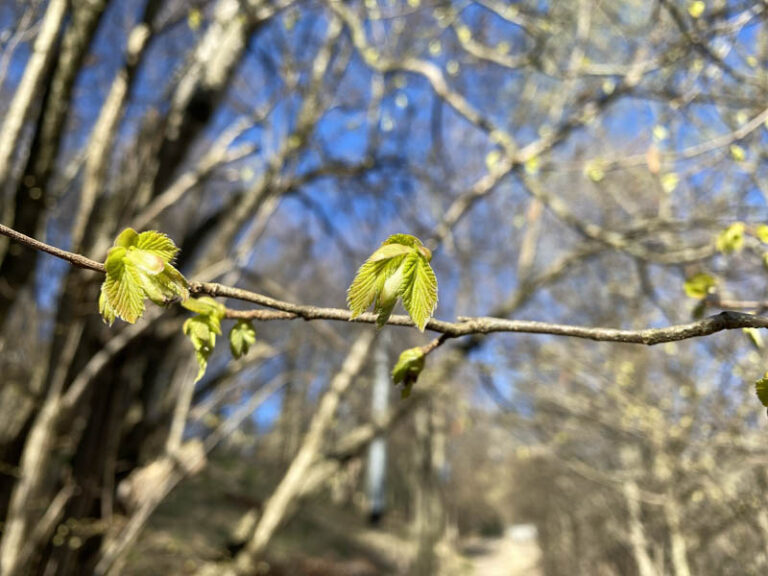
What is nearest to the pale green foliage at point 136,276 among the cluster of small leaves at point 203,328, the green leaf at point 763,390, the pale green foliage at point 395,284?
the cluster of small leaves at point 203,328

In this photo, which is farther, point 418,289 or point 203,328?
point 203,328

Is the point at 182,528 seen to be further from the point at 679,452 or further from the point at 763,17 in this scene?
the point at 763,17

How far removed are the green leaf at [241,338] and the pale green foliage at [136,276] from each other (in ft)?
0.67

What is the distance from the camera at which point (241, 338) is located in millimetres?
919

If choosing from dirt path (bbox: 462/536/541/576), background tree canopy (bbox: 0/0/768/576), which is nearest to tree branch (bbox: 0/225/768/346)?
background tree canopy (bbox: 0/0/768/576)

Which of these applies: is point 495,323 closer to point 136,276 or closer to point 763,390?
point 763,390

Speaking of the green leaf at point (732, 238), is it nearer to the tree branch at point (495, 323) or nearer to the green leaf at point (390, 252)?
the tree branch at point (495, 323)

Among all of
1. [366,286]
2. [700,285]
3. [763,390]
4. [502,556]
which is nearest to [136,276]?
[366,286]

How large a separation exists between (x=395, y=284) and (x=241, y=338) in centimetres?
35

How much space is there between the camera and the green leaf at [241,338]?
2.99 ft

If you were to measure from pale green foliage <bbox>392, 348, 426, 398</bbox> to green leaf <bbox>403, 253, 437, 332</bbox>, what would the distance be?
18cm

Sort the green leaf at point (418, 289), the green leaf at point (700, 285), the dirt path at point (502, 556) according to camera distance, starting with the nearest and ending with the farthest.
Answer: the green leaf at point (418, 289) → the green leaf at point (700, 285) → the dirt path at point (502, 556)

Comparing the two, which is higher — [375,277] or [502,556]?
[502,556]

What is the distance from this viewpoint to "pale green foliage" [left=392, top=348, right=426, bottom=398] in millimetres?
846
